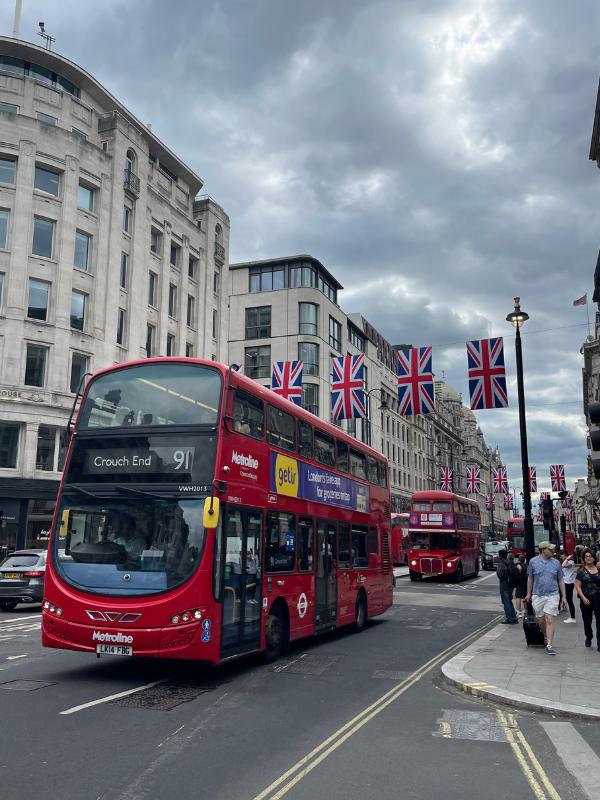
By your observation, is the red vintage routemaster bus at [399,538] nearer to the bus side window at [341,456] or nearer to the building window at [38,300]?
the building window at [38,300]

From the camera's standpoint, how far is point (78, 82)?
3912cm

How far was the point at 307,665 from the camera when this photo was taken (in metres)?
12.0

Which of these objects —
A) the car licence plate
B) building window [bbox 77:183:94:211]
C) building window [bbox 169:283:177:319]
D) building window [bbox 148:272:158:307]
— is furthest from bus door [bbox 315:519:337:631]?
building window [bbox 169:283:177:319]

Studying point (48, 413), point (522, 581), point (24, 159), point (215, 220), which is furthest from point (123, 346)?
point (522, 581)

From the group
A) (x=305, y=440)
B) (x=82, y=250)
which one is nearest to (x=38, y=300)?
(x=82, y=250)

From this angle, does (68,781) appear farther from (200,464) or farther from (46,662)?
(46,662)

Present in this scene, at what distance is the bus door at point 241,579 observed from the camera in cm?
1018

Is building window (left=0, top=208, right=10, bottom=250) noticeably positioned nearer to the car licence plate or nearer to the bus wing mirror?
the bus wing mirror

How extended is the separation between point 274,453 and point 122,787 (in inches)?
272

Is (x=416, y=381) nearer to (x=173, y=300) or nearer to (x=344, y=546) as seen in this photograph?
(x=344, y=546)

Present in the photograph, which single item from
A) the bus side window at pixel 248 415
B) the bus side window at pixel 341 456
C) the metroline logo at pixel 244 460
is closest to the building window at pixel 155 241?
the bus side window at pixel 341 456

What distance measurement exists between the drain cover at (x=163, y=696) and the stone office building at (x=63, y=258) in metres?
23.9

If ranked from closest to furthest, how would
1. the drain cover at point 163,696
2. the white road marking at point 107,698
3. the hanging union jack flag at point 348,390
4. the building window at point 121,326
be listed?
1. the white road marking at point 107,698
2. the drain cover at point 163,696
3. the hanging union jack flag at point 348,390
4. the building window at point 121,326

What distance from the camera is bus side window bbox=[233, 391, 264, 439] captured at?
1077 cm
